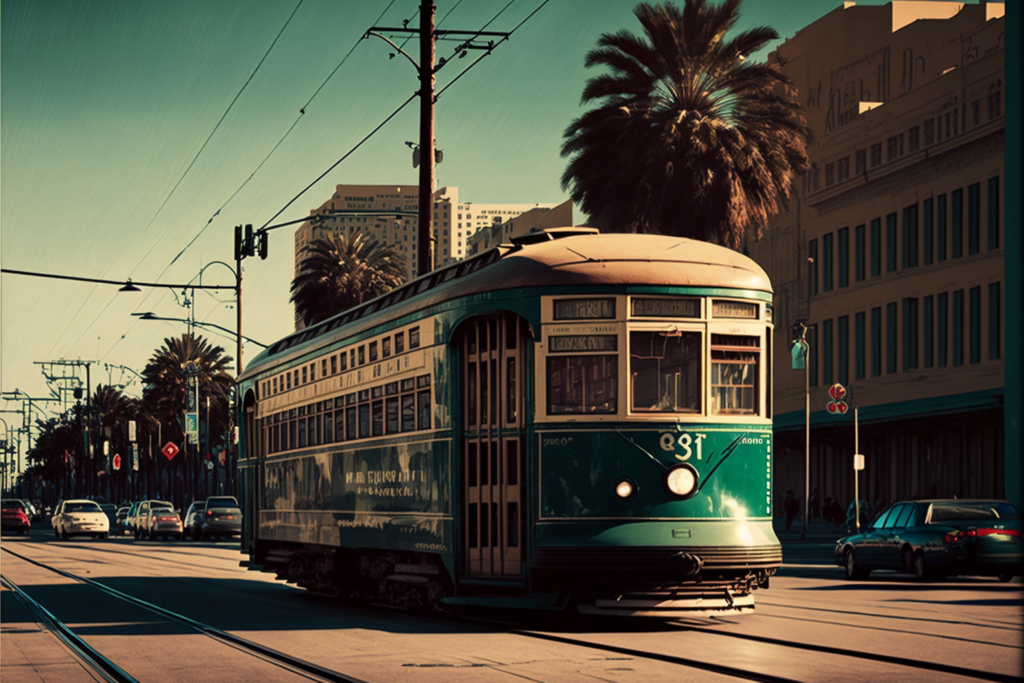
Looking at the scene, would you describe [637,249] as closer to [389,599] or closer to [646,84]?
[389,599]

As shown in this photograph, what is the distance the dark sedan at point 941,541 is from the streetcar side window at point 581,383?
9740 mm

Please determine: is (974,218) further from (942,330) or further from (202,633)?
(202,633)

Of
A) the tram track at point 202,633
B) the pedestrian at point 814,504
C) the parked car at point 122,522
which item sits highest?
the tram track at point 202,633

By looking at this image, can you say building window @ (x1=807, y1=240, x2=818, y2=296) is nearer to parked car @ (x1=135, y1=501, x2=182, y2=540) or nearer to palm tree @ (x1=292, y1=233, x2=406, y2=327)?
palm tree @ (x1=292, y1=233, x2=406, y2=327)

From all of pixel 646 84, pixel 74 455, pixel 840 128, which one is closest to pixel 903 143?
pixel 840 128

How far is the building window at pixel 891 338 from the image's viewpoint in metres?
55.3

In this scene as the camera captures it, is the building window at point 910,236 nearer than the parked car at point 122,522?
Yes

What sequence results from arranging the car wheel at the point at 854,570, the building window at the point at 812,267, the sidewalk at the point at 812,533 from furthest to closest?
1. the building window at the point at 812,267
2. the sidewalk at the point at 812,533
3. the car wheel at the point at 854,570

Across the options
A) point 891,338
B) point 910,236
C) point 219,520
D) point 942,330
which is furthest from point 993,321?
point 219,520

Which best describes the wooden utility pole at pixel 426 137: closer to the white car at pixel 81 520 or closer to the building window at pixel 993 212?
the building window at pixel 993 212

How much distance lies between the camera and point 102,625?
55.7 ft

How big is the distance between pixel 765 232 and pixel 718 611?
52.2 metres

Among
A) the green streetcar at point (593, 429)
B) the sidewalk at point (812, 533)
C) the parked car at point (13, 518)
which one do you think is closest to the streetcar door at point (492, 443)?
the green streetcar at point (593, 429)

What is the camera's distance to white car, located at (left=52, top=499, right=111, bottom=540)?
57.2m
